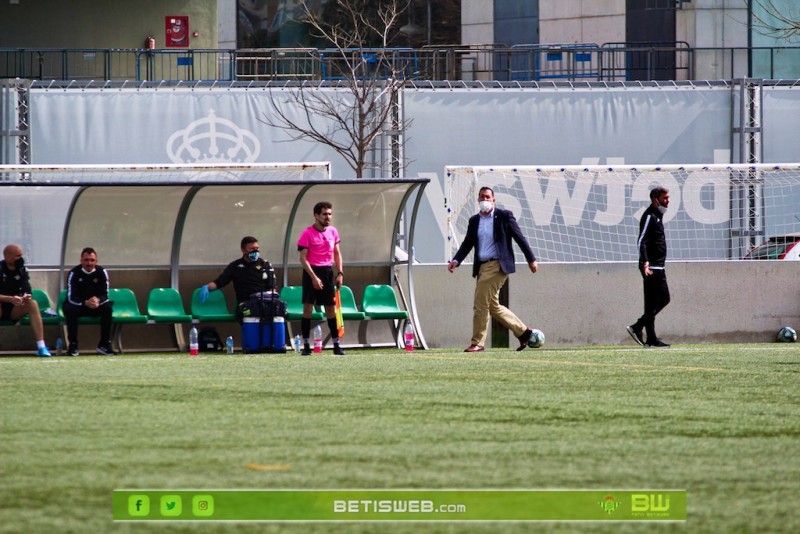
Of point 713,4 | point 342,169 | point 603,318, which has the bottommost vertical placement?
point 603,318

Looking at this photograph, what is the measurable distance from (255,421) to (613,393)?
2805 mm

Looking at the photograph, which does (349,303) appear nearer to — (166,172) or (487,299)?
(487,299)

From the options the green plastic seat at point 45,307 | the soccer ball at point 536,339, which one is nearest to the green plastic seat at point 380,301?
the soccer ball at point 536,339

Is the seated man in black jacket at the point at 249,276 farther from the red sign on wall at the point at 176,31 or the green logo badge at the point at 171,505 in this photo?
the red sign on wall at the point at 176,31

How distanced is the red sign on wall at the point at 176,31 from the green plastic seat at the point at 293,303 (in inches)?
745

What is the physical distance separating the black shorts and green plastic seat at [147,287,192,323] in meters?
2.61

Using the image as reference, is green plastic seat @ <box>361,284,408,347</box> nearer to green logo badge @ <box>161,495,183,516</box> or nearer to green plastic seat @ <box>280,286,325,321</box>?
green plastic seat @ <box>280,286,325,321</box>

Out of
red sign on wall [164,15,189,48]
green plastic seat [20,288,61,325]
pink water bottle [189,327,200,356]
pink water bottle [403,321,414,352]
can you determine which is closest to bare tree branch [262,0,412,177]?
pink water bottle [403,321,414,352]

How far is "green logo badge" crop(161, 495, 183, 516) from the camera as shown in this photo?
4.69 m

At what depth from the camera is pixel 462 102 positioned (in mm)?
25547

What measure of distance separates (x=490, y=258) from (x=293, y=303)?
3.53 meters

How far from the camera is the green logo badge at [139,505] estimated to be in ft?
15.4

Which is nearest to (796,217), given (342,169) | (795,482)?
(342,169)

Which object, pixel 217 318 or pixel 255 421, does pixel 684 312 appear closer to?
pixel 217 318
